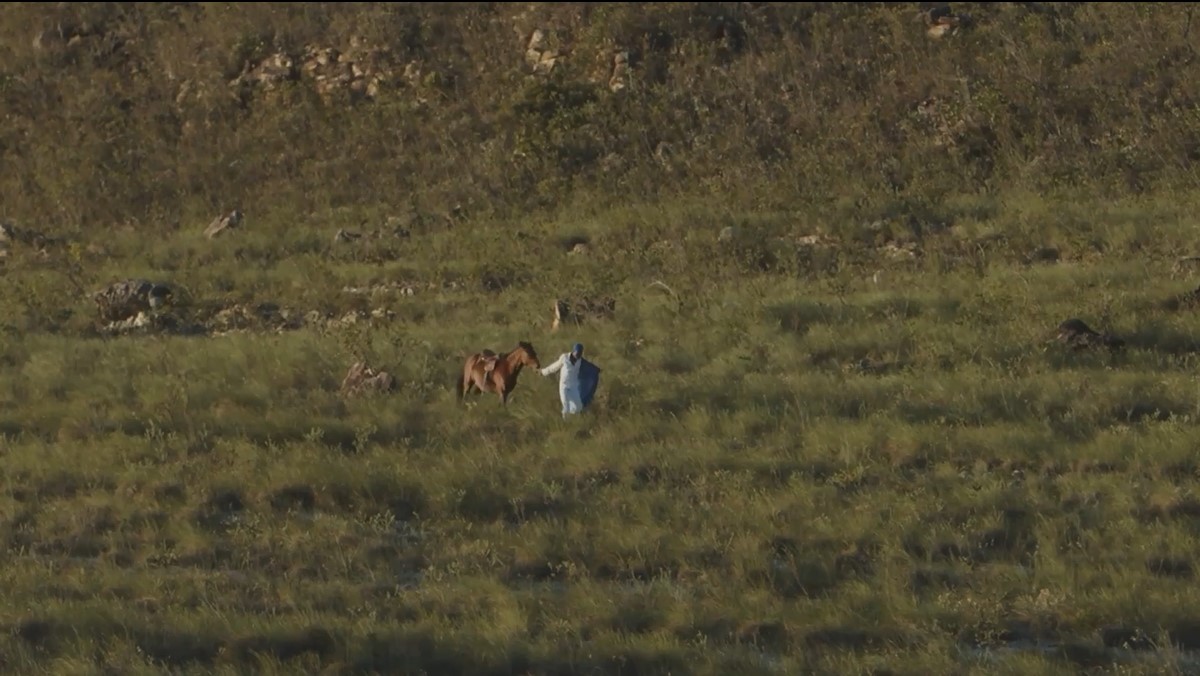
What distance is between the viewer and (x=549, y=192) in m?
21.3

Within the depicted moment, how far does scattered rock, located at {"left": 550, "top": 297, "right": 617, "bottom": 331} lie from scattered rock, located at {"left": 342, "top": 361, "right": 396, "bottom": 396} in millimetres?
2198

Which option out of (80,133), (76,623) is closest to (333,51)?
(80,133)

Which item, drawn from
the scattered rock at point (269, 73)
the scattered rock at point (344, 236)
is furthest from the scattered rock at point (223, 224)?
the scattered rock at point (269, 73)

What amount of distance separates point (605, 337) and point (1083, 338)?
399 cm

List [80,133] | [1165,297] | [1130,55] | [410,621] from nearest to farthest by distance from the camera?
1. [410,621]
2. [1165,297]
3. [1130,55]
4. [80,133]

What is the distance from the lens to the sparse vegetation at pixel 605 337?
368 inches

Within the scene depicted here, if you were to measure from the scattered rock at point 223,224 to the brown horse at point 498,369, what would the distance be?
8.57m

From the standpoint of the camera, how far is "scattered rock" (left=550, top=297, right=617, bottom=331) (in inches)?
637

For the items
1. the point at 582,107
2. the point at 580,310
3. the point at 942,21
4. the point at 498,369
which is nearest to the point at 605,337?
the point at 580,310

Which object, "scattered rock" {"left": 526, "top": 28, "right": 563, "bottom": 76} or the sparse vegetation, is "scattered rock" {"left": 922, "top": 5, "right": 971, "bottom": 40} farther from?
"scattered rock" {"left": 526, "top": 28, "right": 563, "bottom": 76}

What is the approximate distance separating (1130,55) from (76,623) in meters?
15.7

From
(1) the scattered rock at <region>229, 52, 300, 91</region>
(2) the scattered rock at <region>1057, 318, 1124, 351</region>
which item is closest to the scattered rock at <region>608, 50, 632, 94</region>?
(1) the scattered rock at <region>229, 52, 300, 91</region>

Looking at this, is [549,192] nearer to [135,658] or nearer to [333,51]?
→ [333,51]

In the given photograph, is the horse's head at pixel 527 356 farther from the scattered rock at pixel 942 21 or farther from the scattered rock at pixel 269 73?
the scattered rock at pixel 269 73
